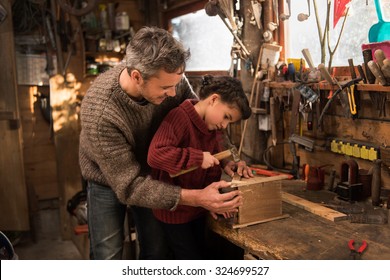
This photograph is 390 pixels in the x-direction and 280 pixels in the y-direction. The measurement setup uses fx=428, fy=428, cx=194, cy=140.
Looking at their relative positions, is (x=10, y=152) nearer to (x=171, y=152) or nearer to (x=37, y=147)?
(x=37, y=147)

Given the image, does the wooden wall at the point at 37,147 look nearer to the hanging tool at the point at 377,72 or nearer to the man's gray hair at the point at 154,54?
the man's gray hair at the point at 154,54

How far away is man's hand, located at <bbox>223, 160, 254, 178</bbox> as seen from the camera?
163 centimetres

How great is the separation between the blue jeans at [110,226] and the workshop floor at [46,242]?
5.53 feet

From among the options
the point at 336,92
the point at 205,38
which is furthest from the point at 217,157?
the point at 205,38

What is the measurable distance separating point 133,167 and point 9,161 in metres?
2.20

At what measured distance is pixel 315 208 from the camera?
5.41 feet

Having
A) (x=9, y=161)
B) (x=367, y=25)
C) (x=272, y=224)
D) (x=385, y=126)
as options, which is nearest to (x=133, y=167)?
(x=272, y=224)

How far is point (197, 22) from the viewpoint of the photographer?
341 centimetres

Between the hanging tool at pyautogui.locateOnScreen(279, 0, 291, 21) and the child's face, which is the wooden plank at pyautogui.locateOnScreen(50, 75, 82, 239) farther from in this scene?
the child's face

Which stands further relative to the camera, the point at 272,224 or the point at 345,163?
the point at 345,163

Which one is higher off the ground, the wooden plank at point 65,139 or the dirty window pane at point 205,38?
the dirty window pane at point 205,38

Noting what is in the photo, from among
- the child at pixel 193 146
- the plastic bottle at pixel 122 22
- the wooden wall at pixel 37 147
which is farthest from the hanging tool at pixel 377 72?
the wooden wall at pixel 37 147

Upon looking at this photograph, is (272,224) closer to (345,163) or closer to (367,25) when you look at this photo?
(345,163)

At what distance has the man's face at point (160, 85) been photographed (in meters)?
1.37
